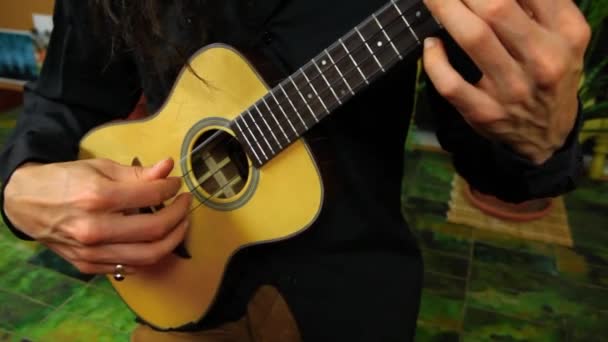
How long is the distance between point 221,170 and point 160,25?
243 mm

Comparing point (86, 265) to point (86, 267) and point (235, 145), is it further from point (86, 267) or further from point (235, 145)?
point (235, 145)

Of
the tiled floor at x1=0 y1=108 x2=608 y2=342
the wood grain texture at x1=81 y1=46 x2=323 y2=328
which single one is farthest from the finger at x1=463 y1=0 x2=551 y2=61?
the tiled floor at x1=0 y1=108 x2=608 y2=342

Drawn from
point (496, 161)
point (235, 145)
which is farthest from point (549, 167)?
point (235, 145)

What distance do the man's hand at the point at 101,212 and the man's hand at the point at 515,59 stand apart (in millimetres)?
422

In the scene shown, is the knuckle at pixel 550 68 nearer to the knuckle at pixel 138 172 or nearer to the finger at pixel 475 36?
the finger at pixel 475 36

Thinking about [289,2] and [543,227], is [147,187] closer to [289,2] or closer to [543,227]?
A: [289,2]

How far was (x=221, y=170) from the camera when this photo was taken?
2.56 ft

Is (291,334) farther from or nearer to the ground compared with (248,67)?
nearer to the ground

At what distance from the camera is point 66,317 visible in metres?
1.46

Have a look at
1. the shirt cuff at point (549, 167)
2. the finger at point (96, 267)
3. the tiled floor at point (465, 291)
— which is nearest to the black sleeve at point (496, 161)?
the shirt cuff at point (549, 167)

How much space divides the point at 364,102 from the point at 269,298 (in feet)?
1.16

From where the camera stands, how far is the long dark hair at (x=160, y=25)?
28.9 inches

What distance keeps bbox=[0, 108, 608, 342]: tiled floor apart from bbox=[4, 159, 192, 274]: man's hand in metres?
0.80

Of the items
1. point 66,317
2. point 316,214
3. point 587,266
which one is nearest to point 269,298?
point 316,214
